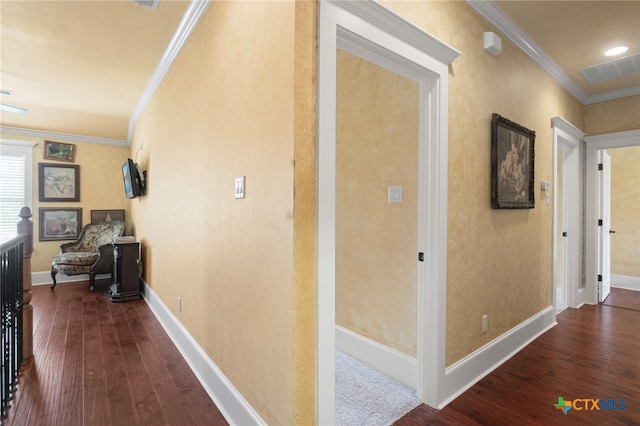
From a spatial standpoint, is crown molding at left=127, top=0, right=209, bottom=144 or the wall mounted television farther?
the wall mounted television

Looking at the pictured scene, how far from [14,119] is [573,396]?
287 inches

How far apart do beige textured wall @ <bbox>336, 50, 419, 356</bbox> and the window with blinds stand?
5.48m

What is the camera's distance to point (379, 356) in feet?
7.64

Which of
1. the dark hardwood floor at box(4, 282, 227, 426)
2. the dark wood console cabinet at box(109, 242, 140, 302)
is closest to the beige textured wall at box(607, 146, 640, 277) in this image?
the dark hardwood floor at box(4, 282, 227, 426)

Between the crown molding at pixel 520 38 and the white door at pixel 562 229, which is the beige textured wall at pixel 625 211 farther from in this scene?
the crown molding at pixel 520 38

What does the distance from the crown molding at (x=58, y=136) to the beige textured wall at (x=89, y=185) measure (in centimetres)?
5

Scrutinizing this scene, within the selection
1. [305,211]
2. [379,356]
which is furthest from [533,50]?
[379,356]

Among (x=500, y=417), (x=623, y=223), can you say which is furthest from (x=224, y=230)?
(x=623, y=223)

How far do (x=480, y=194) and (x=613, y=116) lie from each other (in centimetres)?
307

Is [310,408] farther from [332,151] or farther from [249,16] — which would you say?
[249,16]

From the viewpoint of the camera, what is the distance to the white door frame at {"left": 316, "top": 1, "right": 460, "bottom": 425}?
132cm

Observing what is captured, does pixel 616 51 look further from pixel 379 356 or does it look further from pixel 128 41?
pixel 128 41

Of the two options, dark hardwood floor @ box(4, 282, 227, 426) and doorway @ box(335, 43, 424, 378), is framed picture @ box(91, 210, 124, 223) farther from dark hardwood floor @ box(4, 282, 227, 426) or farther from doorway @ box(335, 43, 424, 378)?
doorway @ box(335, 43, 424, 378)

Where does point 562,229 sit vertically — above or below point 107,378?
above
